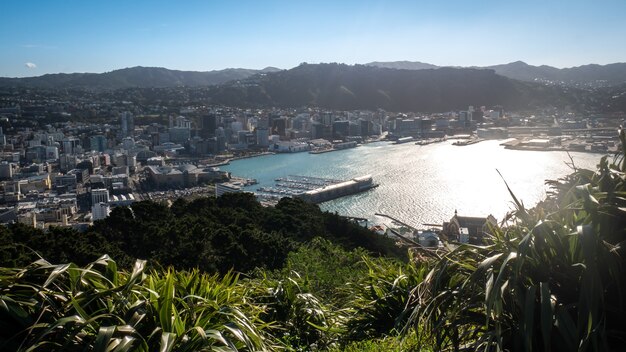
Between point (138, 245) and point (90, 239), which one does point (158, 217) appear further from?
point (90, 239)

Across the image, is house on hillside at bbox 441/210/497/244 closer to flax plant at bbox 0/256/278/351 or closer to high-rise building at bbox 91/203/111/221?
flax plant at bbox 0/256/278/351

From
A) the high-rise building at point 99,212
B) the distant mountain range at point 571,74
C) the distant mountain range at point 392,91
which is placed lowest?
the high-rise building at point 99,212

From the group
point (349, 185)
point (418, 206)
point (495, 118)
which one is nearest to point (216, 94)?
point (495, 118)

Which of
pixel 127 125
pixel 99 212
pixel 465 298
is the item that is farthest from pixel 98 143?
pixel 465 298

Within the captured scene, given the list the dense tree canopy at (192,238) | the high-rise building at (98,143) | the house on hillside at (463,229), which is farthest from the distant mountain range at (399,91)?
the dense tree canopy at (192,238)

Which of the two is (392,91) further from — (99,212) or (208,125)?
(99,212)

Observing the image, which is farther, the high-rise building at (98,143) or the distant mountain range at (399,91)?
the distant mountain range at (399,91)

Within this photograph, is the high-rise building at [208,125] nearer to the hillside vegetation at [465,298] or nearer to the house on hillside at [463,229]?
the house on hillside at [463,229]
